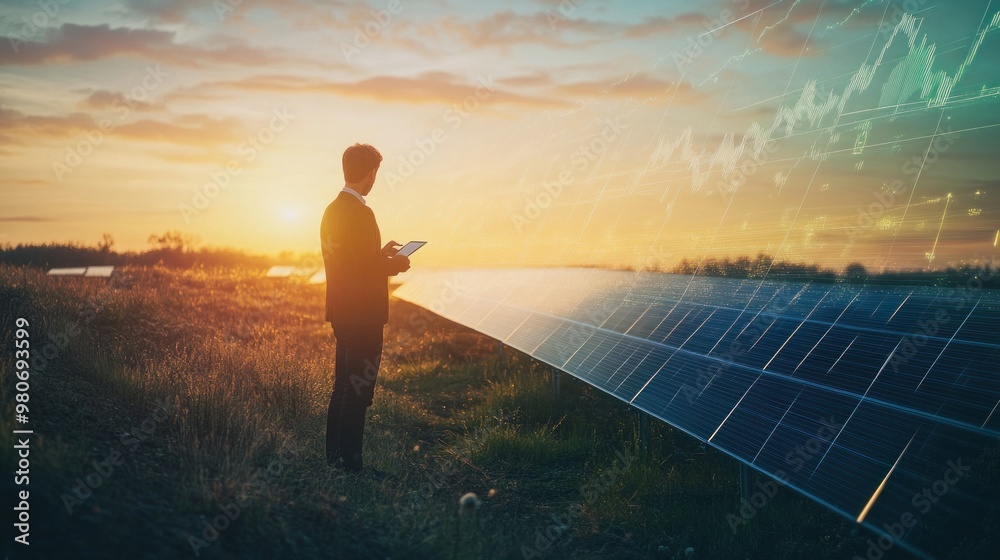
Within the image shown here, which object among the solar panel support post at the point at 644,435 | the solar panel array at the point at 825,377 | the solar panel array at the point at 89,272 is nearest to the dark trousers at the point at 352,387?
the solar panel array at the point at 825,377

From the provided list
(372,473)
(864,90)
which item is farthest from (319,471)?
(864,90)

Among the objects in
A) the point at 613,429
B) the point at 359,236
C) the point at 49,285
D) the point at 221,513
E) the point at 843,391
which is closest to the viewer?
the point at 221,513

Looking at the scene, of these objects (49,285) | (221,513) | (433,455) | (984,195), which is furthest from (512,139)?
(221,513)

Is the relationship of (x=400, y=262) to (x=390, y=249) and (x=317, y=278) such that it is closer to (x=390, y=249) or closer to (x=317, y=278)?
(x=390, y=249)

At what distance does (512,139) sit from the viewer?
1878cm

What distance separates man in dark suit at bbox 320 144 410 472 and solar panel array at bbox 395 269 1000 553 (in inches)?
102

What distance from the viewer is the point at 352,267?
5773 millimetres

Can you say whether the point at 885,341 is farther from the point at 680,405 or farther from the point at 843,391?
the point at 680,405

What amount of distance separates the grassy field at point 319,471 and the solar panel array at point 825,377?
57 centimetres

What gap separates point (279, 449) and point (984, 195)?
6.20 meters

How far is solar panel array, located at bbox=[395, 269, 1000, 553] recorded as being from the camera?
13.7 feet

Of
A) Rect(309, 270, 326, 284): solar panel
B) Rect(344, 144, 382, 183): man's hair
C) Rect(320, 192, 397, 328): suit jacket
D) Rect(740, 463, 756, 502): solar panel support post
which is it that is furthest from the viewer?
Rect(309, 270, 326, 284): solar panel
